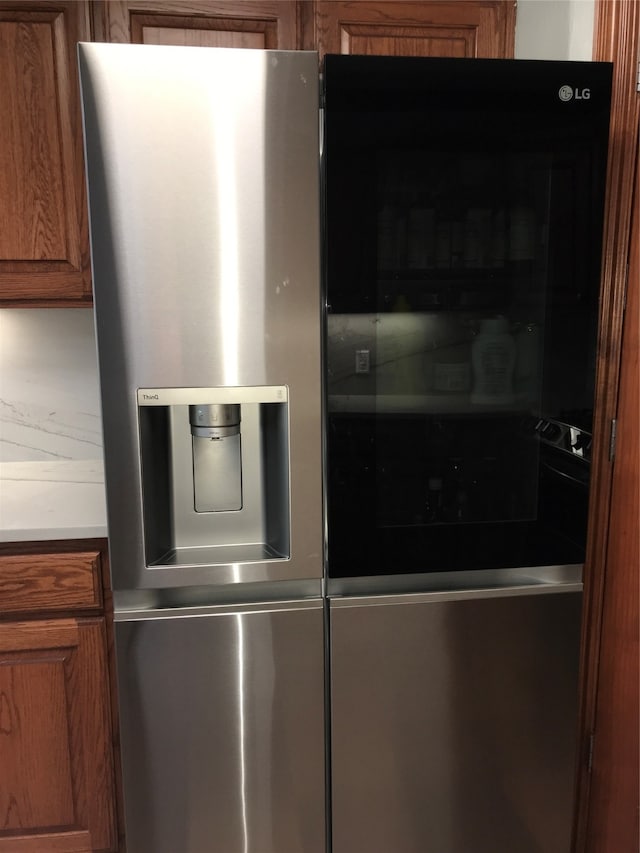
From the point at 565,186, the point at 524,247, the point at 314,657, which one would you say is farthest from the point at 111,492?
the point at 565,186

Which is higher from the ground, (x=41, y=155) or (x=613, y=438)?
(x=41, y=155)

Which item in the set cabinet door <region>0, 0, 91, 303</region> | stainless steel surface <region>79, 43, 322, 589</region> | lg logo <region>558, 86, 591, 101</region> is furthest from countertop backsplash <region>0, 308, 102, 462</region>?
lg logo <region>558, 86, 591, 101</region>

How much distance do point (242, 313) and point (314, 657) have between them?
697mm

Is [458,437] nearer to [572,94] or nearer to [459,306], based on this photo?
[459,306]

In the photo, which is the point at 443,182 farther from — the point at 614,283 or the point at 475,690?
the point at 475,690

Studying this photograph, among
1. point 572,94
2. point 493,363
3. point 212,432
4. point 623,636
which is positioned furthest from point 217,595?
point 572,94

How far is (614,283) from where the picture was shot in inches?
52.8

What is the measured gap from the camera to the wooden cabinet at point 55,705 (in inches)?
54.8

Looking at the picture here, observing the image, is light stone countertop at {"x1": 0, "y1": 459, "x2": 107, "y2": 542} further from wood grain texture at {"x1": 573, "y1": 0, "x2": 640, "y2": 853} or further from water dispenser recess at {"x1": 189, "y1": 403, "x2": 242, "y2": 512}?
wood grain texture at {"x1": 573, "y1": 0, "x2": 640, "y2": 853}

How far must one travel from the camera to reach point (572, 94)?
1.19 m

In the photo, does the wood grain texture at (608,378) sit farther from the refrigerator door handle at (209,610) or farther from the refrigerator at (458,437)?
the refrigerator door handle at (209,610)

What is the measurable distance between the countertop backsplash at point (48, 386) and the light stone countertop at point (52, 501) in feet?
0.16

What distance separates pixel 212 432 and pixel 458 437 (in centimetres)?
48

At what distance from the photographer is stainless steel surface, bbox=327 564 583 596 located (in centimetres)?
129
